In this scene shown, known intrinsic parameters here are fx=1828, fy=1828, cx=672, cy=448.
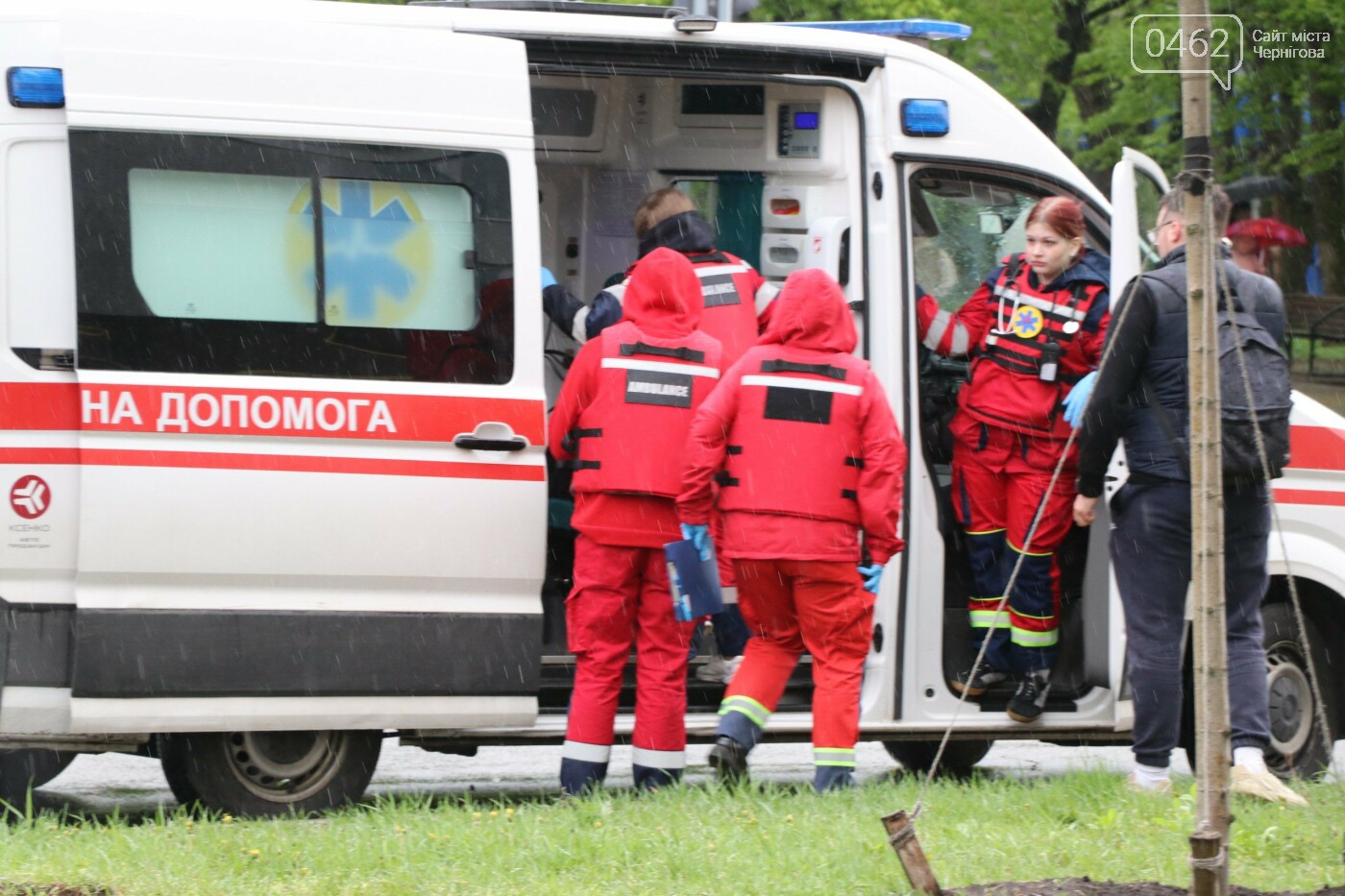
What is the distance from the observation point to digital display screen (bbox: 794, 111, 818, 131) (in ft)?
22.5

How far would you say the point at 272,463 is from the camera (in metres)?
5.38

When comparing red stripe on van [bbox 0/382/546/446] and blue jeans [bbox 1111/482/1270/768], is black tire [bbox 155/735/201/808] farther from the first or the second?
blue jeans [bbox 1111/482/1270/768]

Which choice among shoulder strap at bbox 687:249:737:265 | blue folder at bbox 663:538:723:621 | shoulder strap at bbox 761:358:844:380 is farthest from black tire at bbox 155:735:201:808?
shoulder strap at bbox 687:249:737:265

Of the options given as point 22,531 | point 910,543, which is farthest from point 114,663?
point 910,543

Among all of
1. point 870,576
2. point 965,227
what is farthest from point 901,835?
point 965,227

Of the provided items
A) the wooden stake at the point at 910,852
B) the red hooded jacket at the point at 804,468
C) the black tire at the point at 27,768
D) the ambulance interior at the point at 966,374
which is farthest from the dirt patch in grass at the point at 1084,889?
the black tire at the point at 27,768

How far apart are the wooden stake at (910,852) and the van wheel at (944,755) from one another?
3.12 m

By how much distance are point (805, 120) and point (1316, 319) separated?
52.4ft

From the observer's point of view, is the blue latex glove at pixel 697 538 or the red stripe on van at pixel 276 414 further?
the blue latex glove at pixel 697 538

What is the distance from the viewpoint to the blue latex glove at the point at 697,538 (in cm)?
574

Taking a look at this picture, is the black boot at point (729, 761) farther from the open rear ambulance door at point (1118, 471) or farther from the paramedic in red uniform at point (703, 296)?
the open rear ambulance door at point (1118, 471)

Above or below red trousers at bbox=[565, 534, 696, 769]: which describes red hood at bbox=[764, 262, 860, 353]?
above

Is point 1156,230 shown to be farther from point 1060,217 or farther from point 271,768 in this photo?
point 271,768

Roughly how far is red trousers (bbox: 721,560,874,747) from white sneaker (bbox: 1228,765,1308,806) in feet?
3.89
